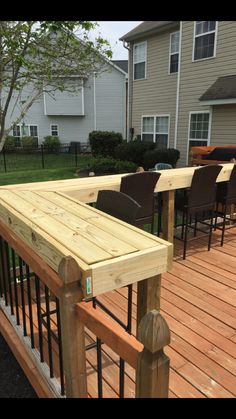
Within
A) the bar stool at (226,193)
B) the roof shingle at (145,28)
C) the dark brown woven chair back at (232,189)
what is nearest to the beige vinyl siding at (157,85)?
the roof shingle at (145,28)

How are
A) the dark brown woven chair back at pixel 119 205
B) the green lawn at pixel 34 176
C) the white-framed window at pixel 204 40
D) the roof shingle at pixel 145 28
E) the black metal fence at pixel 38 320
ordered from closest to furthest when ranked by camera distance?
the black metal fence at pixel 38 320 → the dark brown woven chair back at pixel 119 205 → the white-framed window at pixel 204 40 → the green lawn at pixel 34 176 → the roof shingle at pixel 145 28

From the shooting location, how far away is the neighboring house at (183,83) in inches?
372

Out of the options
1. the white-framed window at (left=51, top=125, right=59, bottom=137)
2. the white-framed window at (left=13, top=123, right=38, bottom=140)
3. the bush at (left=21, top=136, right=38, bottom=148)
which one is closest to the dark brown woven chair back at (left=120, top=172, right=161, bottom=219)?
the bush at (left=21, top=136, right=38, bottom=148)

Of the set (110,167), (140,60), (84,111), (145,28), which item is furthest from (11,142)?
(145,28)

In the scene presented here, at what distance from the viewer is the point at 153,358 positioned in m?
0.95

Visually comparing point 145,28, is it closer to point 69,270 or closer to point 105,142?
point 105,142

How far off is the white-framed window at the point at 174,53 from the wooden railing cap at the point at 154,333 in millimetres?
12110

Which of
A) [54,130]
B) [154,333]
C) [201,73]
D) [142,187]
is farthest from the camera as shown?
[54,130]

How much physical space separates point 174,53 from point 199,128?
3106 mm

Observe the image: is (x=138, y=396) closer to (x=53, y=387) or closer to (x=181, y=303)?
(x=53, y=387)

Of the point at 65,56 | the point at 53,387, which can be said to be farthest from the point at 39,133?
the point at 53,387

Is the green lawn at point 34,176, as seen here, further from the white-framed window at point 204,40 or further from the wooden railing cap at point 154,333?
the wooden railing cap at point 154,333

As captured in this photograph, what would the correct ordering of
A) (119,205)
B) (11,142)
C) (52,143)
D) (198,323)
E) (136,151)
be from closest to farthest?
(119,205) < (198,323) < (136,151) < (11,142) < (52,143)
